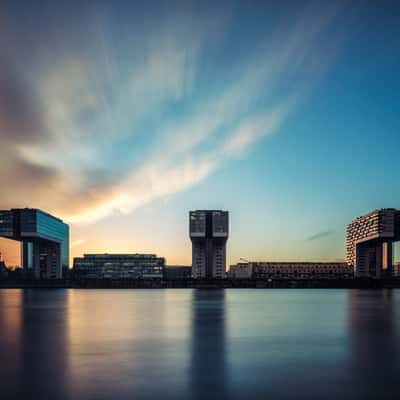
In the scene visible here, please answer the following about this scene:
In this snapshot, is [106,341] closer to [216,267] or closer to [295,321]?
[295,321]

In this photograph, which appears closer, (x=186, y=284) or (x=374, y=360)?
(x=374, y=360)

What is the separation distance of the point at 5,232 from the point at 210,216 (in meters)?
82.3

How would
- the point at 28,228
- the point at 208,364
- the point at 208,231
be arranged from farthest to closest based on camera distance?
the point at 208,231
the point at 28,228
the point at 208,364

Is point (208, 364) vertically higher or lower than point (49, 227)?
lower

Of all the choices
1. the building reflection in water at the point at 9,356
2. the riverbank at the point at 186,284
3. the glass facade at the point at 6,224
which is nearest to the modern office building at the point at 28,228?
the glass facade at the point at 6,224

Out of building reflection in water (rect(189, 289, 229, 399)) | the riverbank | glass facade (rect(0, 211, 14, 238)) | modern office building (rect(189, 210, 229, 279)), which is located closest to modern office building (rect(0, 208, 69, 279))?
glass facade (rect(0, 211, 14, 238))

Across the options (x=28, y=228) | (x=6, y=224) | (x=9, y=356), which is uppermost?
(x=6, y=224)

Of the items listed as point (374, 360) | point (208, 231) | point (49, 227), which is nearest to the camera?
point (374, 360)

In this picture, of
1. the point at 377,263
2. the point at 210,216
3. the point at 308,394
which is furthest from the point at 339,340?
the point at 377,263

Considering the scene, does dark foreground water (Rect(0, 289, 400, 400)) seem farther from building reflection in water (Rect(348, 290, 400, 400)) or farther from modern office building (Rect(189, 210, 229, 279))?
modern office building (Rect(189, 210, 229, 279))

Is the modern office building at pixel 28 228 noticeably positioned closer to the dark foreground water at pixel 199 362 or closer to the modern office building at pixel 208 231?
the modern office building at pixel 208 231

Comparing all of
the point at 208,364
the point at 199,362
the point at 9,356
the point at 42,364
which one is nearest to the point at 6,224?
the point at 9,356

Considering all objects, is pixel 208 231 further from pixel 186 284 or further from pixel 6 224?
pixel 6 224

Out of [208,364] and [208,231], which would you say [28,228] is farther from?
[208,364]
